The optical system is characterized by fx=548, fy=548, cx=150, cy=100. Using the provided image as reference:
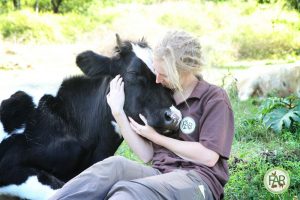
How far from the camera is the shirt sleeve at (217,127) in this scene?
135 inches

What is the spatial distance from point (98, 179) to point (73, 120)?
4.66 feet

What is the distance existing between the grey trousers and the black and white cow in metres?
0.56

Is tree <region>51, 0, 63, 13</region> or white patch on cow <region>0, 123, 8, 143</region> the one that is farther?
tree <region>51, 0, 63, 13</region>

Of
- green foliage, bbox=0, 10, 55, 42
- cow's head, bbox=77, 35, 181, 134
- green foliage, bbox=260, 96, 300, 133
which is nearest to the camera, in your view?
cow's head, bbox=77, 35, 181, 134

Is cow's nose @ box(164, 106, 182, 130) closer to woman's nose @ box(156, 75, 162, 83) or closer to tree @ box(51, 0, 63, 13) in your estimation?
woman's nose @ box(156, 75, 162, 83)

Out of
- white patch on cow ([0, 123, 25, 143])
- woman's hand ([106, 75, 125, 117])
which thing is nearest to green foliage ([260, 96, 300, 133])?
woman's hand ([106, 75, 125, 117])

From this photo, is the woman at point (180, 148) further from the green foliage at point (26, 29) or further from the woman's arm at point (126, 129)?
the green foliage at point (26, 29)

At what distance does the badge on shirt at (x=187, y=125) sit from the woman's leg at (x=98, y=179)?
44 cm

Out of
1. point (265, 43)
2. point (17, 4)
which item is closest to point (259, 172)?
point (265, 43)

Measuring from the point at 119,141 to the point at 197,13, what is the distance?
21.6 m

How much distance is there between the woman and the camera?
312cm

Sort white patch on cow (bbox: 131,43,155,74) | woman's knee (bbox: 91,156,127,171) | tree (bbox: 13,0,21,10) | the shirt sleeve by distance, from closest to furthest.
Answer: woman's knee (bbox: 91,156,127,171) < the shirt sleeve < white patch on cow (bbox: 131,43,155,74) < tree (bbox: 13,0,21,10)

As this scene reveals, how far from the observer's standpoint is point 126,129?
387cm

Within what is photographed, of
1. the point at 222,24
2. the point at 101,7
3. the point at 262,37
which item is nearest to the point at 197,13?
the point at 222,24
